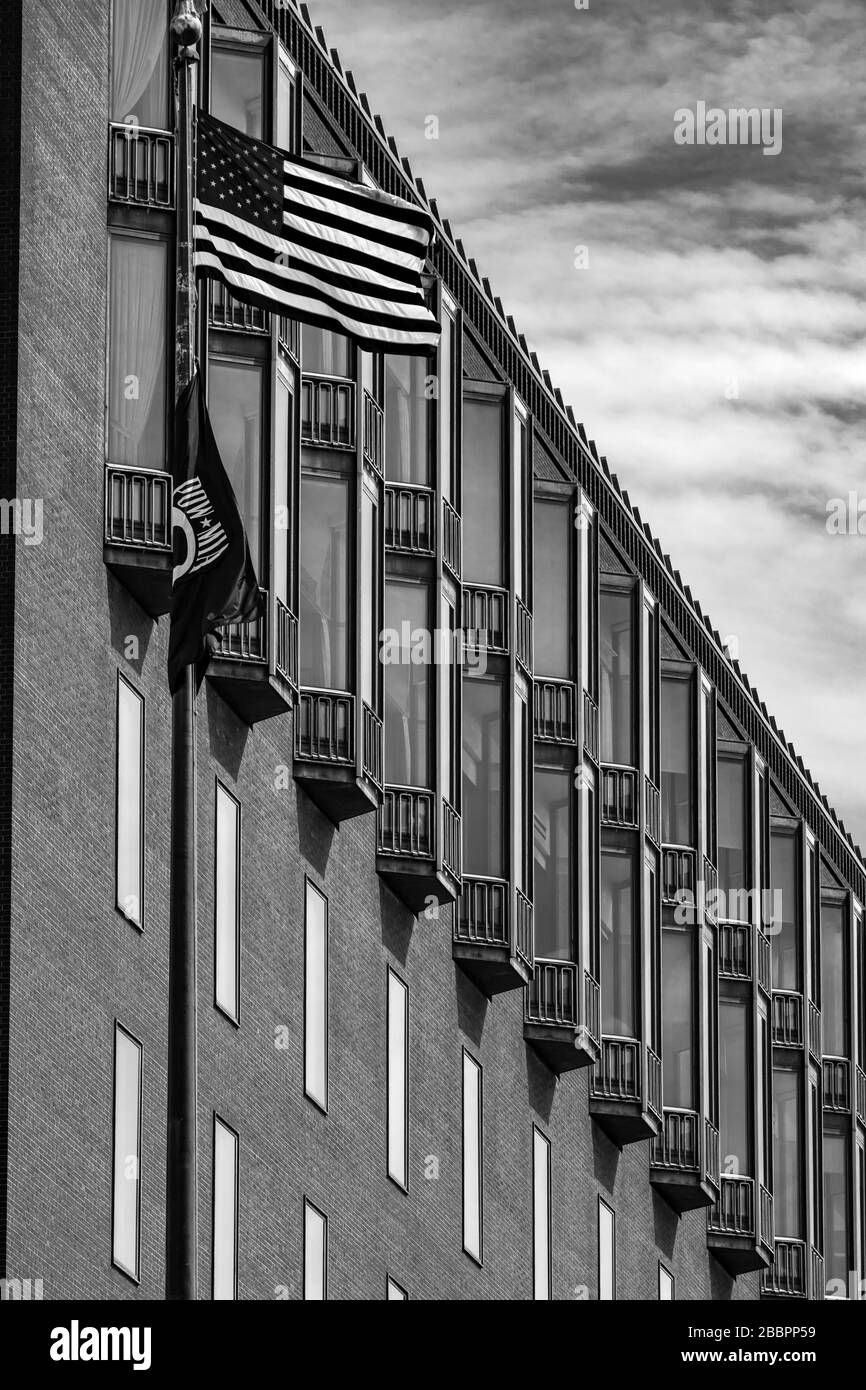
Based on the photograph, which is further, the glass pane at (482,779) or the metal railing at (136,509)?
the glass pane at (482,779)

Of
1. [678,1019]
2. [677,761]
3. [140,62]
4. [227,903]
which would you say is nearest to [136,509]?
[227,903]

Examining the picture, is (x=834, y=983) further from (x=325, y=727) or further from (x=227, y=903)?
(x=227, y=903)

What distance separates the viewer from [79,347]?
3341cm

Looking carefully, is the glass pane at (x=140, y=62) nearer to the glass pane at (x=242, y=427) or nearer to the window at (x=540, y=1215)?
the glass pane at (x=242, y=427)

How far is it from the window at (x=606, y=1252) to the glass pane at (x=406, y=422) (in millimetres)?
13365

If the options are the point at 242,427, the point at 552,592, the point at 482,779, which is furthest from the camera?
the point at 552,592

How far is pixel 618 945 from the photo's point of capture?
48.8 m

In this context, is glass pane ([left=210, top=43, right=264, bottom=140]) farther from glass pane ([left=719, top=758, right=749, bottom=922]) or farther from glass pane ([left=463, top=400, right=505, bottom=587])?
glass pane ([left=719, top=758, right=749, bottom=922])

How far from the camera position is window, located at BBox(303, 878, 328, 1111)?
126ft

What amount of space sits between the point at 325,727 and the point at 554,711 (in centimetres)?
838

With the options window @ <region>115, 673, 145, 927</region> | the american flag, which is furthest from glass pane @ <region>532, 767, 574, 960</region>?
the american flag

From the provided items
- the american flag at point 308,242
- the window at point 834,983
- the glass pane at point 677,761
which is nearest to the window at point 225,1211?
the american flag at point 308,242

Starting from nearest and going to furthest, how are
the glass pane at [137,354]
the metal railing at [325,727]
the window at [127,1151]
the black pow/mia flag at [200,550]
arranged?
1. the black pow/mia flag at [200,550]
2. the window at [127,1151]
3. the glass pane at [137,354]
4. the metal railing at [325,727]

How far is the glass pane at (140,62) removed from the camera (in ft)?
115
